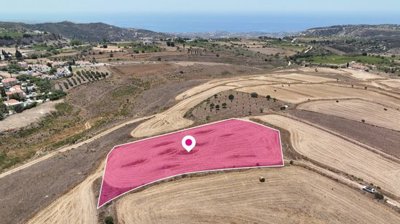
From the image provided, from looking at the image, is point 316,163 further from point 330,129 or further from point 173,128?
point 173,128

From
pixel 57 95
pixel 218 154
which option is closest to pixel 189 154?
pixel 218 154

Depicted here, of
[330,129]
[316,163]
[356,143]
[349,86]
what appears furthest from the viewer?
[349,86]

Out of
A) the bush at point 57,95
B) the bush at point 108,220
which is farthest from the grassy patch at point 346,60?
the bush at point 108,220

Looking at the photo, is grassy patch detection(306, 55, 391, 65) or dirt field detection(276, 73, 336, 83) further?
grassy patch detection(306, 55, 391, 65)

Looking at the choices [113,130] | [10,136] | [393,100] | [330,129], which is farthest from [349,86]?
[10,136]

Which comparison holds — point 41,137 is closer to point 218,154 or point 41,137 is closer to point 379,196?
point 218,154

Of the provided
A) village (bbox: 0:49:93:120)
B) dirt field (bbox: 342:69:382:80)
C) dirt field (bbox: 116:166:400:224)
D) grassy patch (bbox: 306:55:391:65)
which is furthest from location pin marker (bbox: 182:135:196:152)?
grassy patch (bbox: 306:55:391:65)

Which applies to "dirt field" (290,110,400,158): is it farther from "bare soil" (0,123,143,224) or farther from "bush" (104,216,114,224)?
"bush" (104,216,114,224)
